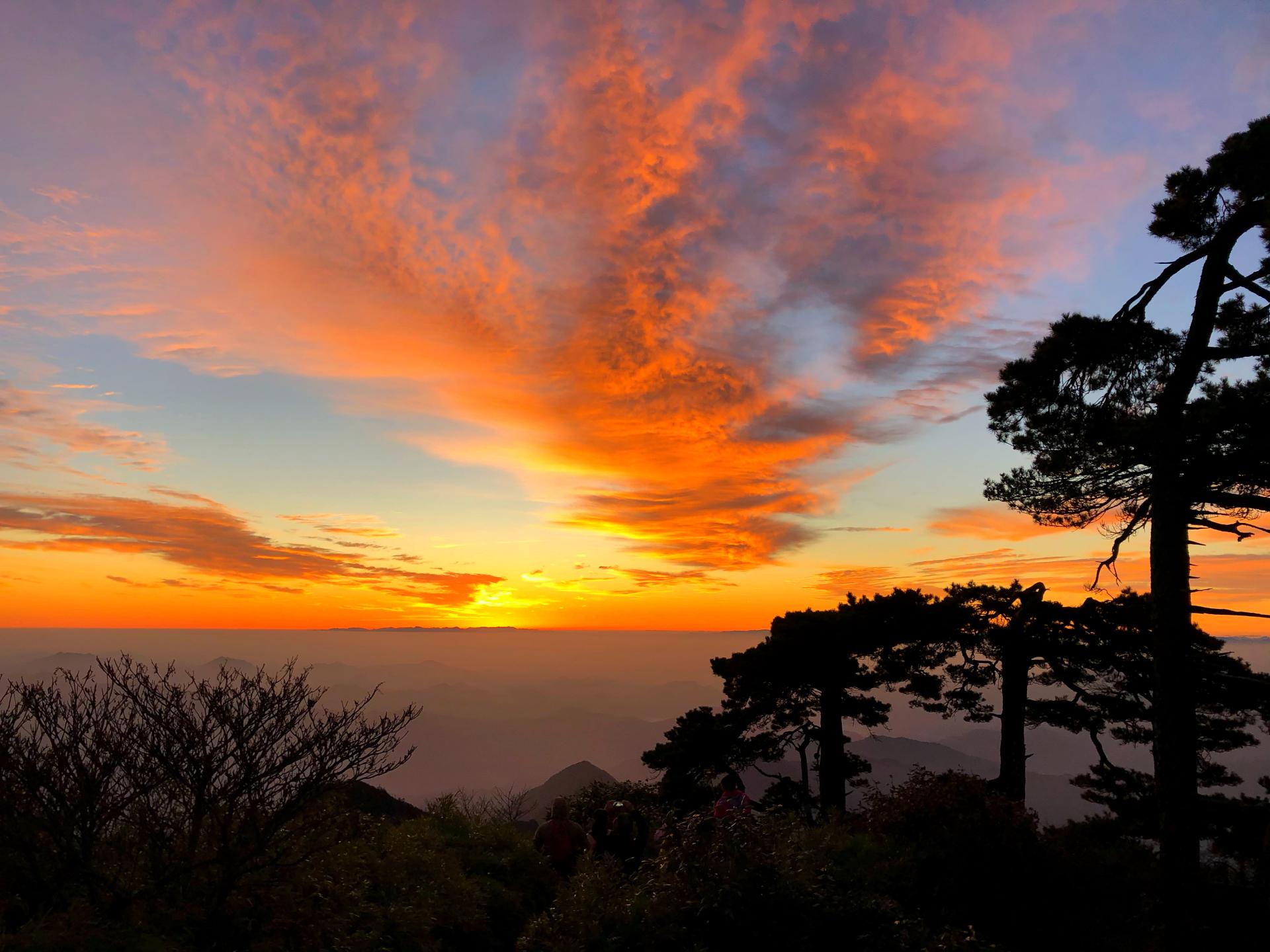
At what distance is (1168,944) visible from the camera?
10039 millimetres

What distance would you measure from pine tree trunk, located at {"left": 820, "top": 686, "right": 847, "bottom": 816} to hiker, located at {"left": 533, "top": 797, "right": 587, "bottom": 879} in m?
10.6

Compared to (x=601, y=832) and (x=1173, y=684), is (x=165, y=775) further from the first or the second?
(x=1173, y=684)

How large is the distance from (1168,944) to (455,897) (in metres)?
10.9

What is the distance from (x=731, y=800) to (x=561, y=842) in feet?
13.3

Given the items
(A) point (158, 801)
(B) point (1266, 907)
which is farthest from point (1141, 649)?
(A) point (158, 801)

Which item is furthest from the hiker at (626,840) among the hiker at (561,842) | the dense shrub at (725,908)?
the dense shrub at (725,908)

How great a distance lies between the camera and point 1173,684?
11.9m

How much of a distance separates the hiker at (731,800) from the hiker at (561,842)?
3360 mm

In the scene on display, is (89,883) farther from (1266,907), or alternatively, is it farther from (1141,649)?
(1141,649)

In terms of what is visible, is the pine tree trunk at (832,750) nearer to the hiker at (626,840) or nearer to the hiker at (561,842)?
the hiker at (626,840)

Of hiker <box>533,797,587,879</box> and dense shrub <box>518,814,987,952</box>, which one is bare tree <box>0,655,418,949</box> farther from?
hiker <box>533,797,587,879</box>

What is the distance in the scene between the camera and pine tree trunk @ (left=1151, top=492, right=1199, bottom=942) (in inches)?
455

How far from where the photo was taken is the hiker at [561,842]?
14180 mm

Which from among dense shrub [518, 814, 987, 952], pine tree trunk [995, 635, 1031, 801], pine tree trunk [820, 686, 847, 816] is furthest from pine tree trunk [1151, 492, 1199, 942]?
pine tree trunk [820, 686, 847, 816]
